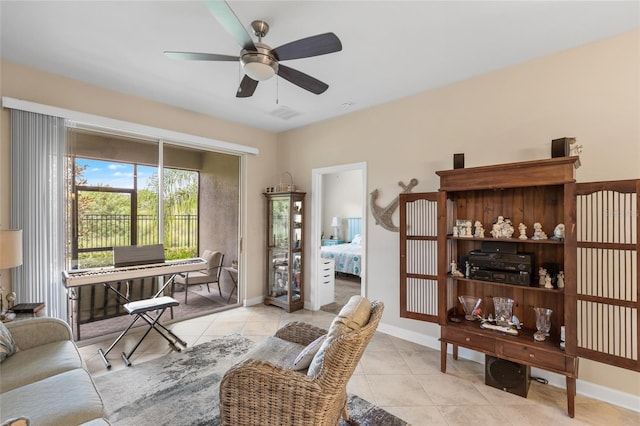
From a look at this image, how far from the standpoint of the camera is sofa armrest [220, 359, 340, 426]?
1.49 m

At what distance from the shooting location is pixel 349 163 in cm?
411

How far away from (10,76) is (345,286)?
18.3ft

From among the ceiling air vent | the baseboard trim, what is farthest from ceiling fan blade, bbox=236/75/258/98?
the baseboard trim

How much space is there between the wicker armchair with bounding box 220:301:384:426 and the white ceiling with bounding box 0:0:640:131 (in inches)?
85.8

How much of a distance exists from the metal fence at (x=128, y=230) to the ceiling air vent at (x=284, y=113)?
1.92m

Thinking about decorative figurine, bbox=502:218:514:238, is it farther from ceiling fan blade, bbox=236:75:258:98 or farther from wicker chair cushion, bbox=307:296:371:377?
ceiling fan blade, bbox=236:75:258:98

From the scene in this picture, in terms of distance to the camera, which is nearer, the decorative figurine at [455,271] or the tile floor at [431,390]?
the tile floor at [431,390]

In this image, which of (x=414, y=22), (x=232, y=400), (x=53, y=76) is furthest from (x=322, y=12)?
(x=53, y=76)

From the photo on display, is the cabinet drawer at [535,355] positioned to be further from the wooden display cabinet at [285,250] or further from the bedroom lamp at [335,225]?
the bedroom lamp at [335,225]

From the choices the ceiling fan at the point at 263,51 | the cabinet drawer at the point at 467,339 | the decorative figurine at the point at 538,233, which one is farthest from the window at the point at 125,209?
the decorative figurine at the point at 538,233

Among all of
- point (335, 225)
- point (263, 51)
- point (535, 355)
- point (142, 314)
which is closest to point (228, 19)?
point (263, 51)

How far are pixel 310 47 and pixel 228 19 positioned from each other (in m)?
0.51

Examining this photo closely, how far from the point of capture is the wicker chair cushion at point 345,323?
159 cm

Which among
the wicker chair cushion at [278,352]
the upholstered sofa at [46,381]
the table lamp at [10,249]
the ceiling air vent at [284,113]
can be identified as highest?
the ceiling air vent at [284,113]
